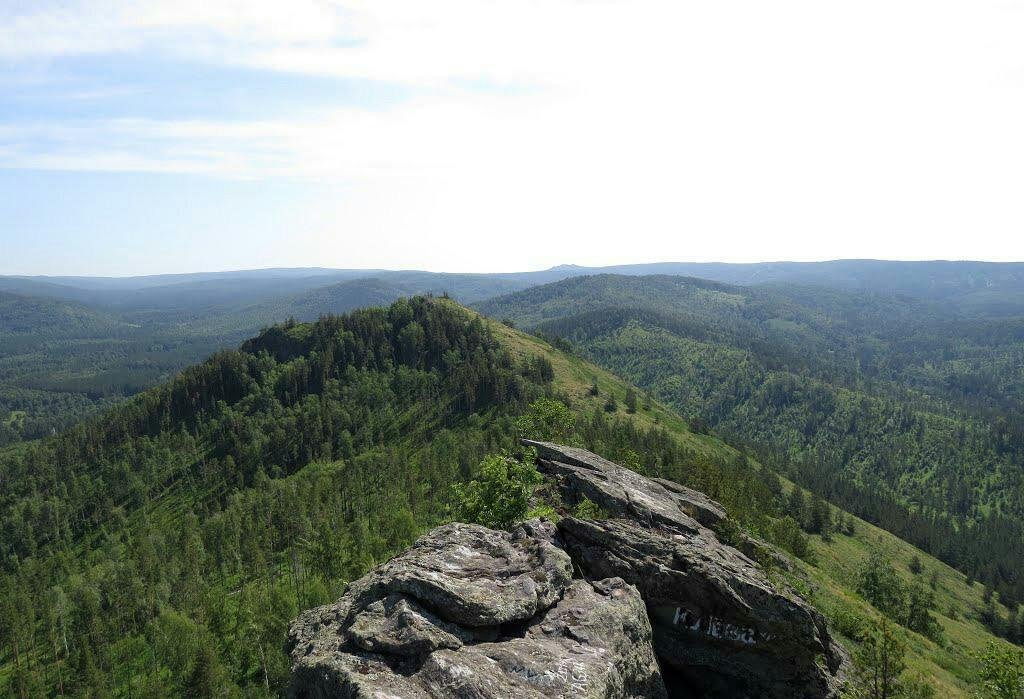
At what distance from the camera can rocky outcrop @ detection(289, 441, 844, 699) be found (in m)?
25.6

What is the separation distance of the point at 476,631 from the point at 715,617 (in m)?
19.9

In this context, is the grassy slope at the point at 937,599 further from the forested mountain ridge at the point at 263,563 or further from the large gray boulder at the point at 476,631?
the large gray boulder at the point at 476,631

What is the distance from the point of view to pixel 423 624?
88.8 feet

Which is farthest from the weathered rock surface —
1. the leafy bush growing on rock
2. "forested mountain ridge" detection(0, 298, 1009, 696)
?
"forested mountain ridge" detection(0, 298, 1009, 696)

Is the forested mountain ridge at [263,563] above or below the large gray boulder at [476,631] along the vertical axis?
below

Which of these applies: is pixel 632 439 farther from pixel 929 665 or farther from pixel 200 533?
pixel 200 533

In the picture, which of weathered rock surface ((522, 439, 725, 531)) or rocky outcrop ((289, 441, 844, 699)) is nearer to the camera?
rocky outcrop ((289, 441, 844, 699))

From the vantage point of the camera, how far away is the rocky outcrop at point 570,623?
84.1ft

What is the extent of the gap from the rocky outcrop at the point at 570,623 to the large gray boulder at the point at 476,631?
80 mm

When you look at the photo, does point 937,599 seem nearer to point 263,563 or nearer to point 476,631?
point 476,631

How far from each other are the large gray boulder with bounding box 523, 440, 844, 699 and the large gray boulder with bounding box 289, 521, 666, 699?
363 cm

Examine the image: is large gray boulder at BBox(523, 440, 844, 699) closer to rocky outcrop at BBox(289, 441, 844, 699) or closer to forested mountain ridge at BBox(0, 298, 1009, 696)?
rocky outcrop at BBox(289, 441, 844, 699)

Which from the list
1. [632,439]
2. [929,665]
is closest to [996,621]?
[632,439]

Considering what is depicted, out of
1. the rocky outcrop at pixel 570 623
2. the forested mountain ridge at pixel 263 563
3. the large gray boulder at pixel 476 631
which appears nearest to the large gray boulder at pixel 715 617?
the rocky outcrop at pixel 570 623
